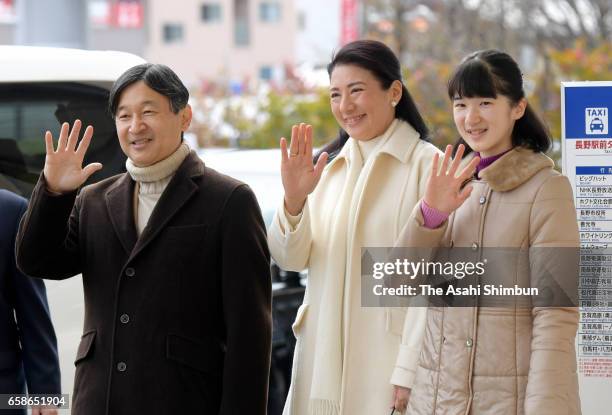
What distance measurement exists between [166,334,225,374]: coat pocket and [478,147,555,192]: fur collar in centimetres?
94

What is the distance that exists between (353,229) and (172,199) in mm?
647

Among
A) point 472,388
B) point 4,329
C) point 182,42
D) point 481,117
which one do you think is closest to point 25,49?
point 4,329

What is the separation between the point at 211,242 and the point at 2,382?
2.93 feet

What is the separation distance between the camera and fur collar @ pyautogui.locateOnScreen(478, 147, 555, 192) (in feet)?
9.70

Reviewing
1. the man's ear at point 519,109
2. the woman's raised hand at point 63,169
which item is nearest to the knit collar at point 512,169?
the man's ear at point 519,109

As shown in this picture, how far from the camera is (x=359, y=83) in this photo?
3389mm

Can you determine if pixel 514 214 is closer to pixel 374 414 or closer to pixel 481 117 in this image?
pixel 481 117

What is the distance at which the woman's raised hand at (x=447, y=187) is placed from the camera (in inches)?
116

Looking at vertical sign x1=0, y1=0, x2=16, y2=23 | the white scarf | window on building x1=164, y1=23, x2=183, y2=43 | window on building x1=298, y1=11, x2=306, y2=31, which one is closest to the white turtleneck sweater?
the white scarf

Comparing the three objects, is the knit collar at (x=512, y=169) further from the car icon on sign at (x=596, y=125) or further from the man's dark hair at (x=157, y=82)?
the man's dark hair at (x=157, y=82)

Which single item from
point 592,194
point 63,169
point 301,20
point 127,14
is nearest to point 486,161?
point 592,194

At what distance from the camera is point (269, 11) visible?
44.0 meters

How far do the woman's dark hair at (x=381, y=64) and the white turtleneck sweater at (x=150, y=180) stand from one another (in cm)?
66

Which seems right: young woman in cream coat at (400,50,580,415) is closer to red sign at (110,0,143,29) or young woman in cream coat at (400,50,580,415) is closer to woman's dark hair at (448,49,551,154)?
woman's dark hair at (448,49,551,154)
